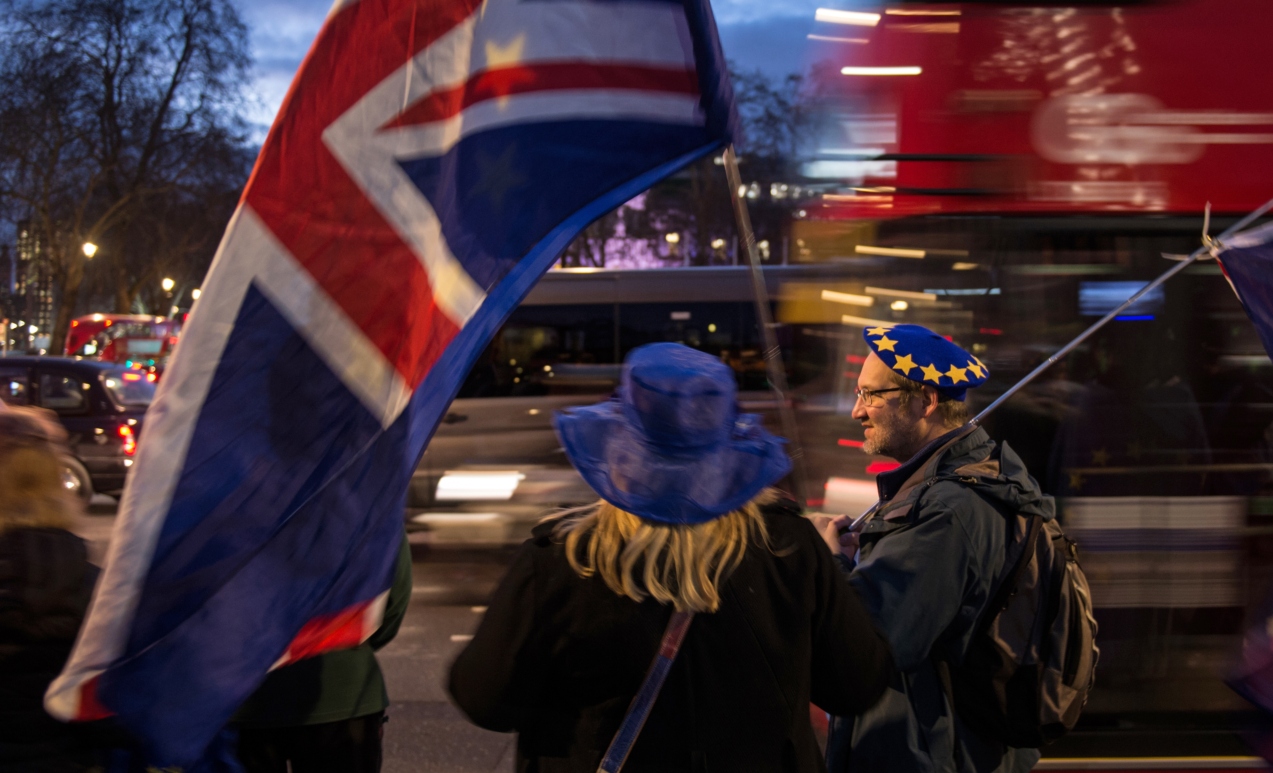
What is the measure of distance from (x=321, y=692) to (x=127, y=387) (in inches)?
433

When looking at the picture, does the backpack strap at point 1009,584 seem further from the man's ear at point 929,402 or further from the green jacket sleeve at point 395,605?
the green jacket sleeve at point 395,605

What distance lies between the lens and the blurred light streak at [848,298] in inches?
157

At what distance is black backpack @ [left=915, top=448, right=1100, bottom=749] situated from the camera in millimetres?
2223

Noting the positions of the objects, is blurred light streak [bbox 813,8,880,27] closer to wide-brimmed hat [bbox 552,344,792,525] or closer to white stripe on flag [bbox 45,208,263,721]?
wide-brimmed hat [bbox 552,344,792,525]

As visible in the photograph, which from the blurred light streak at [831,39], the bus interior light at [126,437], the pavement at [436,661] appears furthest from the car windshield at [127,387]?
the blurred light streak at [831,39]

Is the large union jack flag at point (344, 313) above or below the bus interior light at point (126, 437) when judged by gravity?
above

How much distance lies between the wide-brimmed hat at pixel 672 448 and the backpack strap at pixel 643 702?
0.61 ft

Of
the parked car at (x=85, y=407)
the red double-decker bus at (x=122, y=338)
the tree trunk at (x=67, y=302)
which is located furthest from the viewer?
the tree trunk at (x=67, y=302)

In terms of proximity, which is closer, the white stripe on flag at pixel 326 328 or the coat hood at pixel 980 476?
the white stripe on flag at pixel 326 328

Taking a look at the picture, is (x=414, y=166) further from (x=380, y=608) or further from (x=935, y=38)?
(x=935, y=38)

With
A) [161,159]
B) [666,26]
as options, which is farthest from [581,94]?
[161,159]

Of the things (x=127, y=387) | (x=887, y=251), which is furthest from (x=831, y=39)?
(x=127, y=387)

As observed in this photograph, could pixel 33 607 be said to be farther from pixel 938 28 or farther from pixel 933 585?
pixel 938 28

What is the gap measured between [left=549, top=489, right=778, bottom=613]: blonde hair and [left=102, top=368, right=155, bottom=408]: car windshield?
11877 mm
